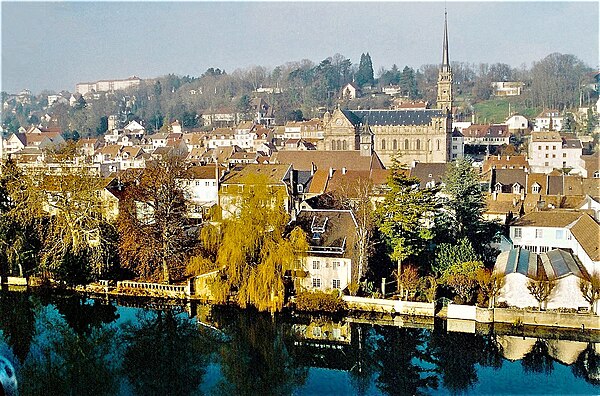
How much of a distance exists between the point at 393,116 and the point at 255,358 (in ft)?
124

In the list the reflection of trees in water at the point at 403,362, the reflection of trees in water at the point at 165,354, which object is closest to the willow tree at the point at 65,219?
the reflection of trees in water at the point at 165,354

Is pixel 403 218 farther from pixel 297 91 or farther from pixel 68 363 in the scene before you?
pixel 297 91

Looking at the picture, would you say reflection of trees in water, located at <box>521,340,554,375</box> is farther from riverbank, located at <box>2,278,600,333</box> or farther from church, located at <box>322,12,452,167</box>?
church, located at <box>322,12,452,167</box>

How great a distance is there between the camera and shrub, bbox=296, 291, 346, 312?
65.7 ft

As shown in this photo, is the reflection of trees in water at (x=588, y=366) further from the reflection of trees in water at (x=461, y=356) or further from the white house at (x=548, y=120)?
the white house at (x=548, y=120)

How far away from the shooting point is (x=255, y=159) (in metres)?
45.6

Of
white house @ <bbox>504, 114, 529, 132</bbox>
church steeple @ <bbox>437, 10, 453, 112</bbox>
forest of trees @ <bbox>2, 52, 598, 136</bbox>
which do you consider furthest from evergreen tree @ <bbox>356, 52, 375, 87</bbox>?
church steeple @ <bbox>437, 10, 453, 112</bbox>

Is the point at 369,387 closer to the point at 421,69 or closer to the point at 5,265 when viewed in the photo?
the point at 5,265

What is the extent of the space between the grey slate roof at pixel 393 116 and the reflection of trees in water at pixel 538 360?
35.4 metres

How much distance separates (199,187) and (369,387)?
→ 62.9 feet

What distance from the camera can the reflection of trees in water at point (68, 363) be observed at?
588 inches

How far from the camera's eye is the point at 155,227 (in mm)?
22812

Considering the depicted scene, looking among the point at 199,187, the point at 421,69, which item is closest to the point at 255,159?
the point at 199,187

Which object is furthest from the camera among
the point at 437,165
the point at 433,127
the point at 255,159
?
the point at 433,127
